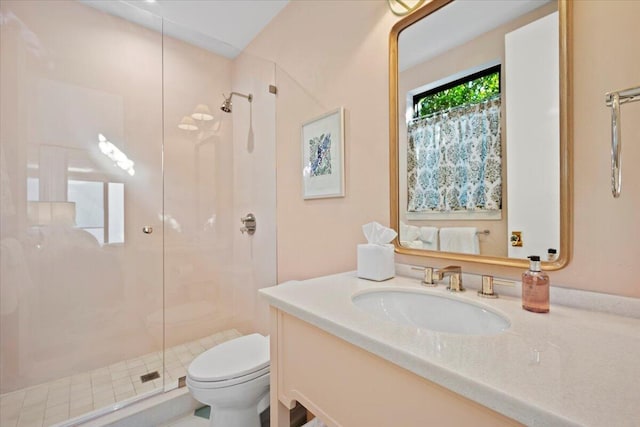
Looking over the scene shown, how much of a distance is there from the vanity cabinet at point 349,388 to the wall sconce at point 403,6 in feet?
3.97

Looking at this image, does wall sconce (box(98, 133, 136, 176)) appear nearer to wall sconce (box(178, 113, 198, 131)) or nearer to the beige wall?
wall sconce (box(178, 113, 198, 131))

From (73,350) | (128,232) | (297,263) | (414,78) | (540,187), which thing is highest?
(414,78)

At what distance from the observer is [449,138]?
1.03 metres

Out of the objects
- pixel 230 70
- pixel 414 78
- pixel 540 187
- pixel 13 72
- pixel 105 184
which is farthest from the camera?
pixel 230 70

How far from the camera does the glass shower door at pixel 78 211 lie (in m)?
1.61

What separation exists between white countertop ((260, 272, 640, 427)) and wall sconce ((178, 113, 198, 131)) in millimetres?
1922

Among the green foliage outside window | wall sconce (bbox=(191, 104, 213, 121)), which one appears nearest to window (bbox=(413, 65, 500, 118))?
the green foliage outside window

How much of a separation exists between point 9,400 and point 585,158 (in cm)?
271

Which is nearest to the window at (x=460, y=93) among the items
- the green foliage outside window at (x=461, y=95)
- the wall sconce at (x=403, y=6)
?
the green foliage outside window at (x=461, y=95)

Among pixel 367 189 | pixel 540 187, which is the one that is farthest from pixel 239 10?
pixel 540 187

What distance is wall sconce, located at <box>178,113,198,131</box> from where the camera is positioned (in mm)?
2184

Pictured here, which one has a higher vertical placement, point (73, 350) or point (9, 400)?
point (73, 350)

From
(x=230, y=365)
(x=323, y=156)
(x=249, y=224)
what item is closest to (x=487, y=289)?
(x=323, y=156)

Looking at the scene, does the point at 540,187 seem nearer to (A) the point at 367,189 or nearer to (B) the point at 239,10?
(A) the point at 367,189
